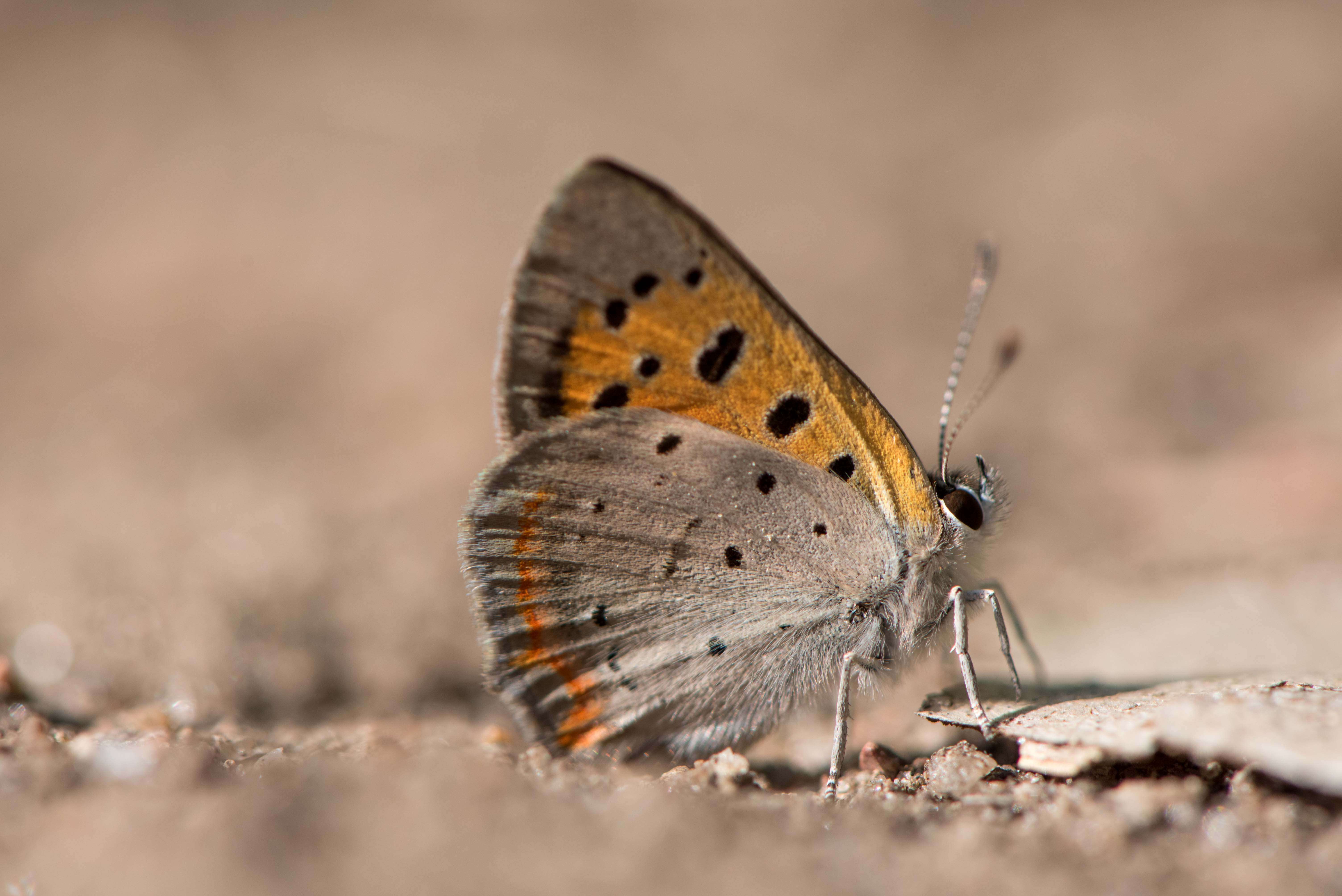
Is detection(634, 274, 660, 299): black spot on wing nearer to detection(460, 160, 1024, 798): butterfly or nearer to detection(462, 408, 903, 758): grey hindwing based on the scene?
detection(460, 160, 1024, 798): butterfly

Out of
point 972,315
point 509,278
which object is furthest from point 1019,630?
point 509,278

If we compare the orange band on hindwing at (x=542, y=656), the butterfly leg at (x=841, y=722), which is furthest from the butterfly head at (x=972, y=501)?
the orange band on hindwing at (x=542, y=656)

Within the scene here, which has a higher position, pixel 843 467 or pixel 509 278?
pixel 509 278

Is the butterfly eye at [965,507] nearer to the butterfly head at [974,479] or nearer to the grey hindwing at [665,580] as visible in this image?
the butterfly head at [974,479]

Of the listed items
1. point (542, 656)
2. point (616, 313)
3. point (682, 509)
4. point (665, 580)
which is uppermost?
point (616, 313)

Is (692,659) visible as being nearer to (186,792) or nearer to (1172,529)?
(186,792)

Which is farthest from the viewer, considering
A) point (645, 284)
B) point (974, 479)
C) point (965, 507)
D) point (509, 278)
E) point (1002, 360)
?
point (1002, 360)

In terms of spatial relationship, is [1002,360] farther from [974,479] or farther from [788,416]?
[788,416]

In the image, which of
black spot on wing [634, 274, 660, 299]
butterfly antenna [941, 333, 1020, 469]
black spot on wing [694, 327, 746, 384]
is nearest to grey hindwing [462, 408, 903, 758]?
black spot on wing [694, 327, 746, 384]
